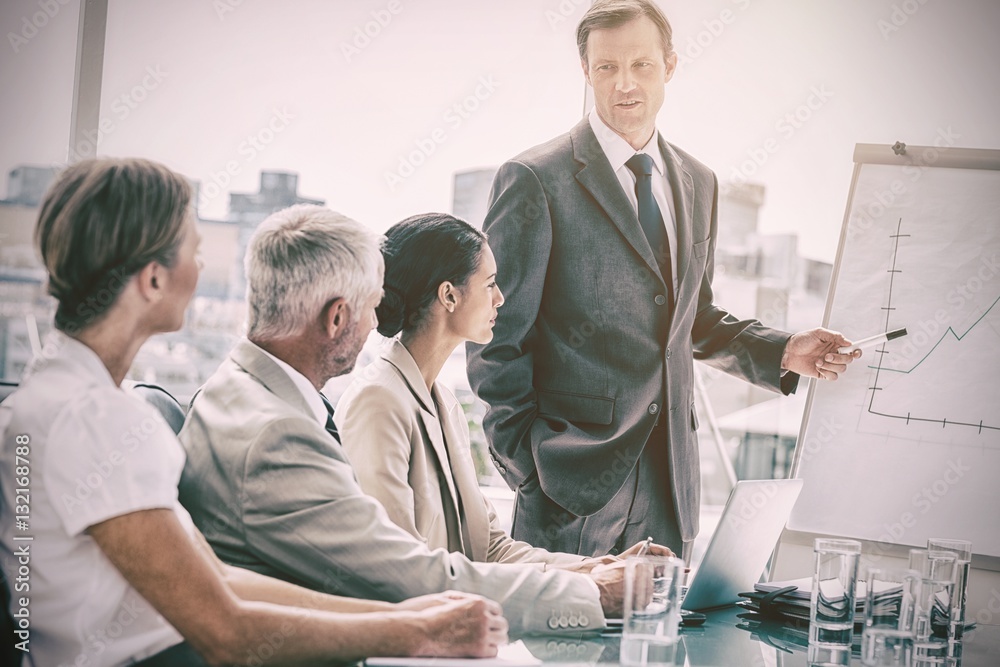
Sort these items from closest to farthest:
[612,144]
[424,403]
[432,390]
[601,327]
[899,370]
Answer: [424,403] < [432,390] < [601,327] < [612,144] < [899,370]

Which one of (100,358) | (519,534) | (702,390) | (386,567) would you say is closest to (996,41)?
(702,390)

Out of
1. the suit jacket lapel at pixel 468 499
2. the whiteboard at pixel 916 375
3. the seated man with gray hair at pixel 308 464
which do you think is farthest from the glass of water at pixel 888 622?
the whiteboard at pixel 916 375

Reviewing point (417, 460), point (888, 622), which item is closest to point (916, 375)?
point (888, 622)

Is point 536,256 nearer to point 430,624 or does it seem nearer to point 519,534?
point 519,534

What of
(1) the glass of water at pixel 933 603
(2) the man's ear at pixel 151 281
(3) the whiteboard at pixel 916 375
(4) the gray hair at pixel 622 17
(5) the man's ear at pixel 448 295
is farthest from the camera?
(3) the whiteboard at pixel 916 375

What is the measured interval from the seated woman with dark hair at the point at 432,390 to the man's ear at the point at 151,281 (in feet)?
1.71

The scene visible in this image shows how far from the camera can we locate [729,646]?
1.36m

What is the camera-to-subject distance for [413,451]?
1.61 metres

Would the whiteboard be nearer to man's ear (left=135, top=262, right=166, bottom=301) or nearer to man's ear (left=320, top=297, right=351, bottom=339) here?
man's ear (left=320, top=297, right=351, bottom=339)

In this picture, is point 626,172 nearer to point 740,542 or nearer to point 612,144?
point 612,144

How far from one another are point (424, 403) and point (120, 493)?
75 cm

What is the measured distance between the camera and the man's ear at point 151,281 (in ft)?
3.54

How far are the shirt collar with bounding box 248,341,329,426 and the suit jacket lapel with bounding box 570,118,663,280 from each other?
105 cm

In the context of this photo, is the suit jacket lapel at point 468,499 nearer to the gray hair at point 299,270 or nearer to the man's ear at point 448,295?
the man's ear at point 448,295
